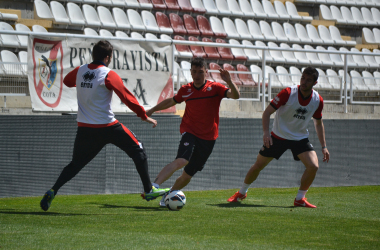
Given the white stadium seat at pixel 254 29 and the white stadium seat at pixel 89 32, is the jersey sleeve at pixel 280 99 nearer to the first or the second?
the white stadium seat at pixel 89 32

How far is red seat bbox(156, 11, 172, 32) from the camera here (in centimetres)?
1523

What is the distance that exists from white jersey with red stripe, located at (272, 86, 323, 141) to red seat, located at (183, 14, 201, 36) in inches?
371

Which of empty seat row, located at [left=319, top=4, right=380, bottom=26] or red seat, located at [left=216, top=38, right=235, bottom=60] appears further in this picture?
empty seat row, located at [left=319, top=4, right=380, bottom=26]

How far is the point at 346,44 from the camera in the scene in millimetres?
17969

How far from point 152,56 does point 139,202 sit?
324 centimetres

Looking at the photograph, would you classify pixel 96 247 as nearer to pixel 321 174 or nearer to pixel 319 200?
pixel 319 200

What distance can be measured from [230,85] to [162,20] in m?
10.0

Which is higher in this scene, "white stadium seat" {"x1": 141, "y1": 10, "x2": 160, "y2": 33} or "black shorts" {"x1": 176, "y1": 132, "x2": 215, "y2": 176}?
"white stadium seat" {"x1": 141, "y1": 10, "x2": 160, "y2": 33}

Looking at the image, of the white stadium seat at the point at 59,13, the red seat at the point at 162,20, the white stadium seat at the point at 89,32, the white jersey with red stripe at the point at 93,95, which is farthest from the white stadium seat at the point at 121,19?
the white jersey with red stripe at the point at 93,95

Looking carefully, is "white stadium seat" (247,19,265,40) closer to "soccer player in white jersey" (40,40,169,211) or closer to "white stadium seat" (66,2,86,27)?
"white stadium seat" (66,2,86,27)

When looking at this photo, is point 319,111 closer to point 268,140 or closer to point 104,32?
point 268,140

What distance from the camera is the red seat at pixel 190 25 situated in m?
15.6

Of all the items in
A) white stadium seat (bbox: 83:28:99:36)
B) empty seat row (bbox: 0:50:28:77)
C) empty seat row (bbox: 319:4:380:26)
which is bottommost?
empty seat row (bbox: 0:50:28:77)

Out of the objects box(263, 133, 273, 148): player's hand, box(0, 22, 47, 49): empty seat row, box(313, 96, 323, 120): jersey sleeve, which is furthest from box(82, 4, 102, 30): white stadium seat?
box(263, 133, 273, 148): player's hand
